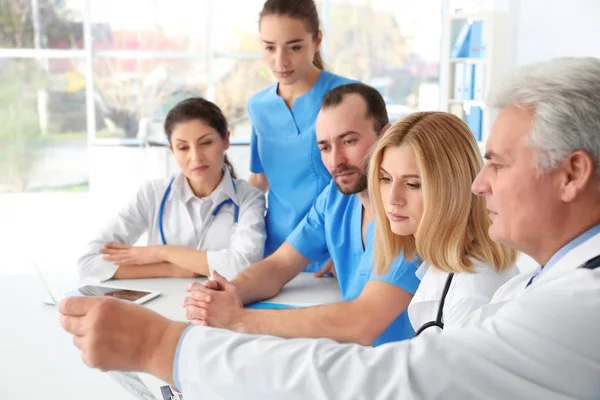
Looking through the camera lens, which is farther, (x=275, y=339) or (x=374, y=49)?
(x=374, y=49)

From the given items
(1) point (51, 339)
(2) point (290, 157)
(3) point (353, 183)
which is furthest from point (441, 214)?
(2) point (290, 157)

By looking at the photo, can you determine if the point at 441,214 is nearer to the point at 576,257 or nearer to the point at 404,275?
the point at 404,275

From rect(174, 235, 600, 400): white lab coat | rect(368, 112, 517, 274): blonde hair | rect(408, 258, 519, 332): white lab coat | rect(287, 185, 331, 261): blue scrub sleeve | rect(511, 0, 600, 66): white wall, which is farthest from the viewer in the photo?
rect(511, 0, 600, 66): white wall

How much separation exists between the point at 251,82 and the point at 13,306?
18.8ft

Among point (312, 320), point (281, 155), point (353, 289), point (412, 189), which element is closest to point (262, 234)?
point (281, 155)

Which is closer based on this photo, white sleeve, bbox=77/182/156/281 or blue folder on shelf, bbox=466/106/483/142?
white sleeve, bbox=77/182/156/281

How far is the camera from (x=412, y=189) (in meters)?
1.48

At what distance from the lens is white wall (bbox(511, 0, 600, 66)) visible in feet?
17.2

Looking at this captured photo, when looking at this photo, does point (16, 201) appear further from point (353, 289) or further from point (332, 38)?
point (353, 289)

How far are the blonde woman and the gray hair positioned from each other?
0.43 m

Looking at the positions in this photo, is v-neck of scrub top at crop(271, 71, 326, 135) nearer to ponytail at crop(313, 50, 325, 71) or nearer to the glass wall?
ponytail at crop(313, 50, 325, 71)

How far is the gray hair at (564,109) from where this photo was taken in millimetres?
860

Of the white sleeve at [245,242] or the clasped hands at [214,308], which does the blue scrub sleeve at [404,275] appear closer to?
the clasped hands at [214,308]

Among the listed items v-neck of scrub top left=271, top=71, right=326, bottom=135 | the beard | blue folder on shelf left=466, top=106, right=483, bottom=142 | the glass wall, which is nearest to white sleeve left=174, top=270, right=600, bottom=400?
the beard
